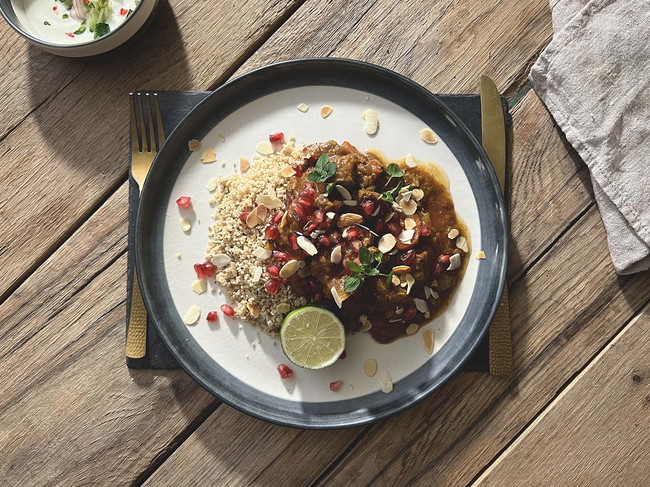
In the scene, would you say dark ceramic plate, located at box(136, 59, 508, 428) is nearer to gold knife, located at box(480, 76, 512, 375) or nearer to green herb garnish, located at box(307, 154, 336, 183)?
gold knife, located at box(480, 76, 512, 375)

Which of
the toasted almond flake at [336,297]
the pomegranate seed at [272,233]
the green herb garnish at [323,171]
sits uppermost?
the green herb garnish at [323,171]

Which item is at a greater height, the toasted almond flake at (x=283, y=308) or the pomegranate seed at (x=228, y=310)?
the toasted almond flake at (x=283, y=308)

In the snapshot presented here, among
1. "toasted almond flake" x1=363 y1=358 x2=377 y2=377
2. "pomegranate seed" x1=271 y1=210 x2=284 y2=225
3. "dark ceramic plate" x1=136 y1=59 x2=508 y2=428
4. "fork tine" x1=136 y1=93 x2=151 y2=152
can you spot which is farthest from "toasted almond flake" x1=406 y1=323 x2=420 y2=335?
"fork tine" x1=136 y1=93 x2=151 y2=152

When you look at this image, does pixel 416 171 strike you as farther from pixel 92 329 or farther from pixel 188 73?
pixel 92 329

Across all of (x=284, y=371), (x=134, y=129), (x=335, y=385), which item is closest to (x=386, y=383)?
(x=335, y=385)

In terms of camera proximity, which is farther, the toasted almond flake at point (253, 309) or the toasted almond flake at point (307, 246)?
the toasted almond flake at point (253, 309)

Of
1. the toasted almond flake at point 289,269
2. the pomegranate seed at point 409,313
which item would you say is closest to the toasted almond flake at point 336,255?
the toasted almond flake at point 289,269

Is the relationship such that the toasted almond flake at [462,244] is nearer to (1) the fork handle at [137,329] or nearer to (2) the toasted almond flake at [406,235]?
(2) the toasted almond flake at [406,235]
